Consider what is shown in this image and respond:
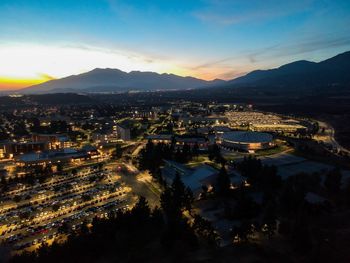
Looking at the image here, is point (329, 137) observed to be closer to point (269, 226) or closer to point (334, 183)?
point (334, 183)

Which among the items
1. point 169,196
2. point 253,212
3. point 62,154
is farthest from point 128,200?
point 62,154

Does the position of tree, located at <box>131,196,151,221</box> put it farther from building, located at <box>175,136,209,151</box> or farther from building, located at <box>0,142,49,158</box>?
building, located at <box>0,142,49,158</box>

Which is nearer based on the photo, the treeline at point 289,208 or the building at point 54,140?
the treeline at point 289,208

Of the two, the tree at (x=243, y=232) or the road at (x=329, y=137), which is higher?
the tree at (x=243, y=232)

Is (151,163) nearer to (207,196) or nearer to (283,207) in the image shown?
(207,196)

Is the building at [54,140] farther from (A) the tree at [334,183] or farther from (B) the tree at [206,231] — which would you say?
(A) the tree at [334,183]

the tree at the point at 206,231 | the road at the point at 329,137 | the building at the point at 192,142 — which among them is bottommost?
the road at the point at 329,137

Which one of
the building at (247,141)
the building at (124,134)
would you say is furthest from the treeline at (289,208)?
the building at (124,134)

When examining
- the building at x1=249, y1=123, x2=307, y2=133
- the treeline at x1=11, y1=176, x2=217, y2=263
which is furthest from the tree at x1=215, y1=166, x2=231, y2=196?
the building at x1=249, y1=123, x2=307, y2=133

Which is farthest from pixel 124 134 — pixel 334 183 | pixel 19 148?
pixel 334 183

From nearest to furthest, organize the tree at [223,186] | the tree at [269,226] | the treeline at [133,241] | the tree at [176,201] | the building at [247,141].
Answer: the treeline at [133,241] → the tree at [269,226] → the tree at [176,201] → the tree at [223,186] → the building at [247,141]
